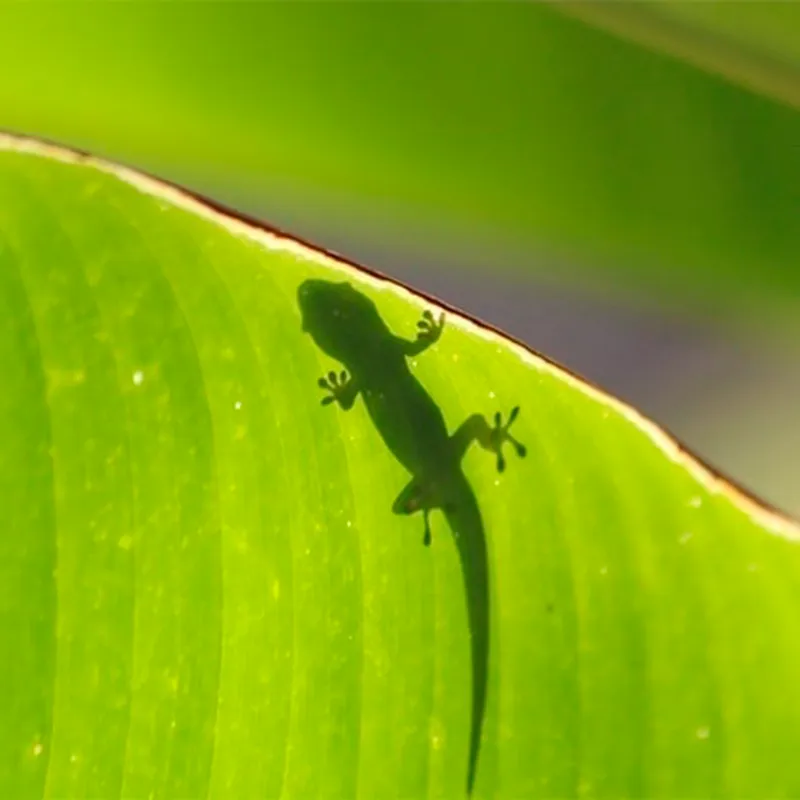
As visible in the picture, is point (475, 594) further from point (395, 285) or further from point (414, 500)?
point (395, 285)

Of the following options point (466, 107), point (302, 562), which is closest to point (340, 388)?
point (302, 562)

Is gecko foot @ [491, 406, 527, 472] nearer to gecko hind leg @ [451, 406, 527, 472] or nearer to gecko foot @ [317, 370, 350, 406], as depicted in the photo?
gecko hind leg @ [451, 406, 527, 472]

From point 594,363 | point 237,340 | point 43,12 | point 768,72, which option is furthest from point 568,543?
point 594,363

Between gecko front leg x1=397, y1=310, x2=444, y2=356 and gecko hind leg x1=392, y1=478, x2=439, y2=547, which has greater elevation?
gecko front leg x1=397, y1=310, x2=444, y2=356

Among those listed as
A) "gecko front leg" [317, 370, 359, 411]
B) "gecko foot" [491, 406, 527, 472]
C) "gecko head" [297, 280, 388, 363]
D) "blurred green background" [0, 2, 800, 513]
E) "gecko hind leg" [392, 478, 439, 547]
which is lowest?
"gecko hind leg" [392, 478, 439, 547]

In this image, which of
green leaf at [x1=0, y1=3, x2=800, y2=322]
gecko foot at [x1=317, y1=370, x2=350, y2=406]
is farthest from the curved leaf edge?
green leaf at [x1=0, y1=3, x2=800, y2=322]
